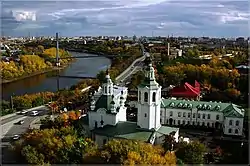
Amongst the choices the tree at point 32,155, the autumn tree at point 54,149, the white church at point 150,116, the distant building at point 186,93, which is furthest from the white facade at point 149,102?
the distant building at point 186,93

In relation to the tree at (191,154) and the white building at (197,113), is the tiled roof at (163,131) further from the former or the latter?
the white building at (197,113)

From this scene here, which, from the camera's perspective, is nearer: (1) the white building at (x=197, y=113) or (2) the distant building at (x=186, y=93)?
(1) the white building at (x=197, y=113)

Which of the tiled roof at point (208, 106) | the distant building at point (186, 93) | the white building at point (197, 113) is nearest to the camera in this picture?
the tiled roof at point (208, 106)

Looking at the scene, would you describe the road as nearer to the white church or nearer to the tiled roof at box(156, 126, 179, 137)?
the white church

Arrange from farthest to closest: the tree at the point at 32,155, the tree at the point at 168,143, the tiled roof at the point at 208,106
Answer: the tiled roof at the point at 208,106, the tree at the point at 168,143, the tree at the point at 32,155

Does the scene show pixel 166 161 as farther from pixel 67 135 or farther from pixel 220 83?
pixel 220 83

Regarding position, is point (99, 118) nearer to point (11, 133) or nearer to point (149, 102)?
point (149, 102)

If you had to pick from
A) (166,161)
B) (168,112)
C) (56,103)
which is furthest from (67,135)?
(56,103)
